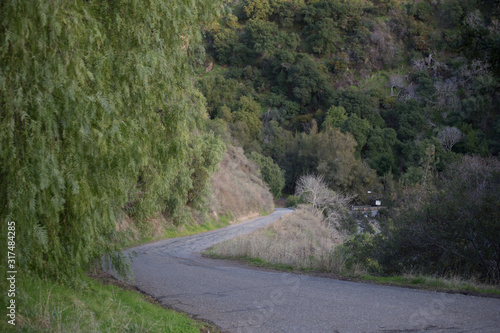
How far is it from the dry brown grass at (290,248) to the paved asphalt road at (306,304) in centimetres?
121

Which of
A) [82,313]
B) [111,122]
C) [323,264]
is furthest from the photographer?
[323,264]

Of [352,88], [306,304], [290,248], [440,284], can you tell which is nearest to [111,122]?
[306,304]

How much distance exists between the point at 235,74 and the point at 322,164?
40.9m

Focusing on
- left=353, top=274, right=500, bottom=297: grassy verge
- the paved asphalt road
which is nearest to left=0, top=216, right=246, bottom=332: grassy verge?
the paved asphalt road

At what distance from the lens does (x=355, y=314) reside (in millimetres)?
7078

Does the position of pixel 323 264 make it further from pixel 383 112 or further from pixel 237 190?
pixel 383 112

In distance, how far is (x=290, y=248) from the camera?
16.9m

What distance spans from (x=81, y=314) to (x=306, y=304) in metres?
4.08

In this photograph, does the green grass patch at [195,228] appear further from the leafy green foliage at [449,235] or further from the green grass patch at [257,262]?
the leafy green foliage at [449,235]

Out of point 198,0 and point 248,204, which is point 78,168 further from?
point 248,204

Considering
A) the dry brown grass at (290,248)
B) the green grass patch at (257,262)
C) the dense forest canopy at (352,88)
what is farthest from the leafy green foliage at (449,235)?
the dense forest canopy at (352,88)

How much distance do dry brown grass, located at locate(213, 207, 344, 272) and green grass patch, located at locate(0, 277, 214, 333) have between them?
20.0 ft

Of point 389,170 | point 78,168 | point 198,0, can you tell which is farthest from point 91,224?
point 389,170

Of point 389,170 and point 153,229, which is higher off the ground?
point 389,170
